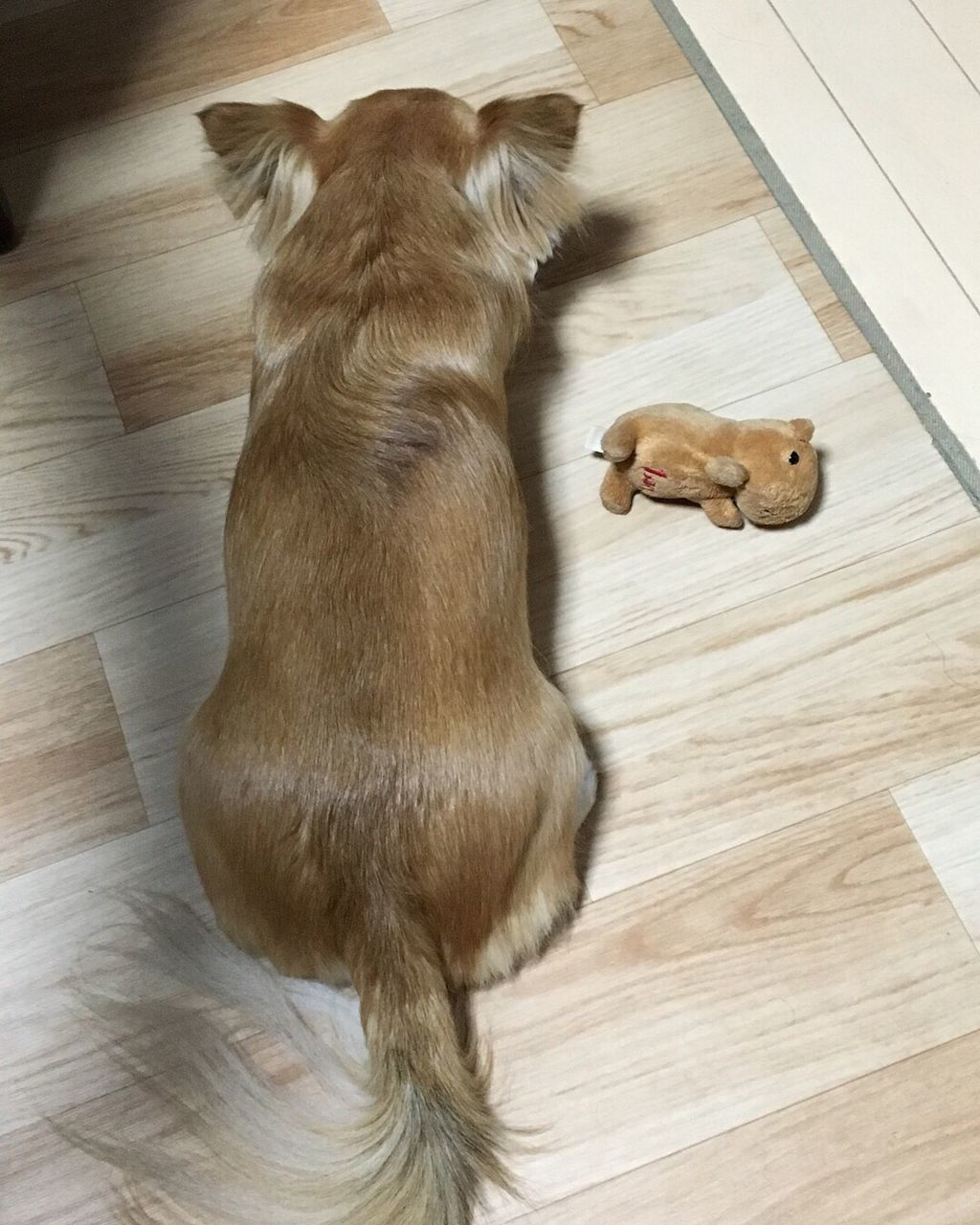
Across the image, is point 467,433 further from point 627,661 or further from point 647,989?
point 647,989

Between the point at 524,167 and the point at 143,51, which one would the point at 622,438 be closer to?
the point at 524,167

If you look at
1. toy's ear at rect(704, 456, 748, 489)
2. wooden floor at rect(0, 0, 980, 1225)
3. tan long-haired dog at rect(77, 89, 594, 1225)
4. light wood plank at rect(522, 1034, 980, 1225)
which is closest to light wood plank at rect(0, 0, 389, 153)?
wooden floor at rect(0, 0, 980, 1225)

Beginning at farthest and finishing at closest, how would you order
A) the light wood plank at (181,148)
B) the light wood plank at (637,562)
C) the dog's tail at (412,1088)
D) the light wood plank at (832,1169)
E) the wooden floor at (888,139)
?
the light wood plank at (181,148)
the wooden floor at (888,139)
the light wood plank at (637,562)
the light wood plank at (832,1169)
the dog's tail at (412,1088)

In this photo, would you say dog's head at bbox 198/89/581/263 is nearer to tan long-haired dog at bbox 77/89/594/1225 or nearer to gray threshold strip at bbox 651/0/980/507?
tan long-haired dog at bbox 77/89/594/1225

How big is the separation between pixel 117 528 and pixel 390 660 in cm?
61

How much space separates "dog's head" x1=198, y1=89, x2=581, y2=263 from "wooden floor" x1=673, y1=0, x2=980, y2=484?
462mm

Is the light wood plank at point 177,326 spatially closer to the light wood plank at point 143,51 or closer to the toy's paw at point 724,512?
the light wood plank at point 143,51

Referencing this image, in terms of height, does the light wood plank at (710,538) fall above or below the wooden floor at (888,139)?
below

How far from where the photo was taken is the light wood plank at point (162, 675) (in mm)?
1417

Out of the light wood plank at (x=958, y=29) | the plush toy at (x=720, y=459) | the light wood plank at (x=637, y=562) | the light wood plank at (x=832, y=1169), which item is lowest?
the light wood plank at (x=832, y=1169)

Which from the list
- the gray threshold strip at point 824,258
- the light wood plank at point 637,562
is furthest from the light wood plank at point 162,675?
the gray threshold strip at point 824,258

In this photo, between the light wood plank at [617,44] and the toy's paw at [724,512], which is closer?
the toy's paw at [724,512]

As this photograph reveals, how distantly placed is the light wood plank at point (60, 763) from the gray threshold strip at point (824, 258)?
3.37 ft

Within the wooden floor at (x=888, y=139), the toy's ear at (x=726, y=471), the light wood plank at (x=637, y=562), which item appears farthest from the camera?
the wooden floor at (x=888, y=139)
